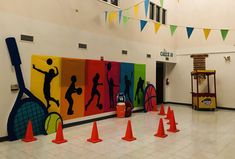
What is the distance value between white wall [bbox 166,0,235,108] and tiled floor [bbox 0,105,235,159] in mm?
3622

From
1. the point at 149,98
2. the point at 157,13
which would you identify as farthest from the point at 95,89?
the point at 157,13

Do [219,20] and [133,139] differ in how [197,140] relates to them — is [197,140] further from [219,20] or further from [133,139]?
[219,20]

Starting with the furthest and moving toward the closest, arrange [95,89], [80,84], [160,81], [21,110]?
[160,81]
[95,89]
[80,84]
[21,110]

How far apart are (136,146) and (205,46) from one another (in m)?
6.51

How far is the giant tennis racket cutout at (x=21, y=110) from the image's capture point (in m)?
4.03

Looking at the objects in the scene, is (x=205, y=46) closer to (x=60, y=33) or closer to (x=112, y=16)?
(x=112, y=16)

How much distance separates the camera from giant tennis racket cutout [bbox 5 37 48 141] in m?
4.03

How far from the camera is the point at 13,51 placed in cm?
408

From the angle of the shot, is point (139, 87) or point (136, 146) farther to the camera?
point (139, 87)

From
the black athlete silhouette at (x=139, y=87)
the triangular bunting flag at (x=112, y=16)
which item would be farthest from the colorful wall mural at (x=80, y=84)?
the triangular bunting flag at (x=112, y=16)

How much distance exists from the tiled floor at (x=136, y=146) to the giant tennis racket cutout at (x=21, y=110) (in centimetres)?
24

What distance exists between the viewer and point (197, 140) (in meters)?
4.26

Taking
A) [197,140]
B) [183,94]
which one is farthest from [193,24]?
[197,140]

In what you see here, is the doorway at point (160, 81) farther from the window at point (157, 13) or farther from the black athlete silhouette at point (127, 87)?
the black athlete silhouette at point (127, 87)
